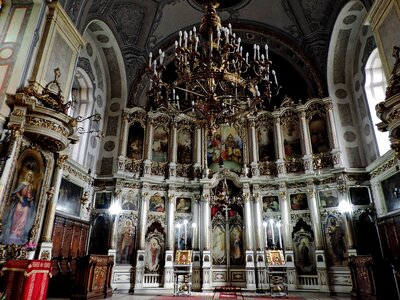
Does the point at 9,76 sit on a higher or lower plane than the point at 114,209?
higher

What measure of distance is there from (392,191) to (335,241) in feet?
10.2

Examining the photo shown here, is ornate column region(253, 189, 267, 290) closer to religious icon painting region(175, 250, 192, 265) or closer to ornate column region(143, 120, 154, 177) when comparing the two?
religious icon painting region(175, 250, 192, 265)

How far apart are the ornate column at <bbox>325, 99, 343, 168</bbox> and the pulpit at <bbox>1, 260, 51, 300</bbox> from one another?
38.9 feet

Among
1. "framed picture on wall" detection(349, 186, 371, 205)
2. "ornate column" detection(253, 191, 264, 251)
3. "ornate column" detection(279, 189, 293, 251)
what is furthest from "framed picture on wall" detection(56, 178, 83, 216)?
"framed picture on wall" detection(349, 186, 371, 205)

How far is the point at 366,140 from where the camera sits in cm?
1342

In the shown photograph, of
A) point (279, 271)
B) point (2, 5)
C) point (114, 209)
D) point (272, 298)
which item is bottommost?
point (272, 298)

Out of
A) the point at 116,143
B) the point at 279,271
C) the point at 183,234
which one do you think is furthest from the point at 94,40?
the point at 279,271

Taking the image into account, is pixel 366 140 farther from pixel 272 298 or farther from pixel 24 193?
pixel 24 193

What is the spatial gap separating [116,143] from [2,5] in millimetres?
7349

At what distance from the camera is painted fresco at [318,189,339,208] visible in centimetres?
1329

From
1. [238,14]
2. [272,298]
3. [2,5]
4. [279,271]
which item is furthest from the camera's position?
[238,14]

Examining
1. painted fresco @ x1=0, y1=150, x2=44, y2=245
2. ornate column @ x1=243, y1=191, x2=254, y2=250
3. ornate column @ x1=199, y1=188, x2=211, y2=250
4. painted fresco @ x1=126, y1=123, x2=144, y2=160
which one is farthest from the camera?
painted fresco @ x1=126, y1=123, x2=144, y2=160

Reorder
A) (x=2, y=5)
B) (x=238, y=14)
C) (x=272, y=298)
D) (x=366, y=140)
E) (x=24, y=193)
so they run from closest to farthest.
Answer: (x=24, y=193), (x=2, y=5), (x=272, y=298), (x=366, y=140), (x=238, y=14)

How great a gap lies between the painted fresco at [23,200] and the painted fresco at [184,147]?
8.01 meters
